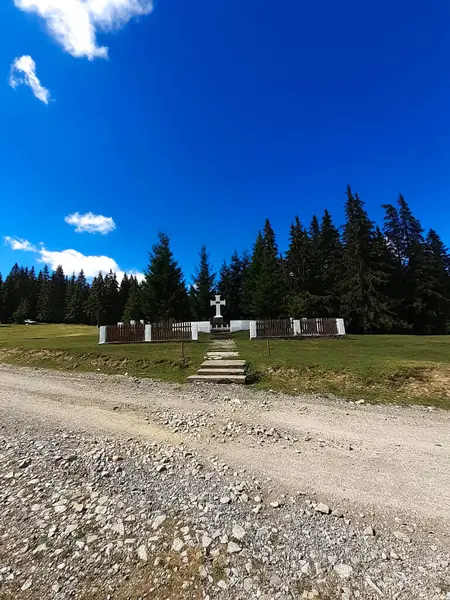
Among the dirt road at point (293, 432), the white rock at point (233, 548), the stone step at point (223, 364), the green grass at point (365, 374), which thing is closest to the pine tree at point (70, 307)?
the dirt road at point (293, 432)

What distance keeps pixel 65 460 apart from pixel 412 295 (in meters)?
41.6

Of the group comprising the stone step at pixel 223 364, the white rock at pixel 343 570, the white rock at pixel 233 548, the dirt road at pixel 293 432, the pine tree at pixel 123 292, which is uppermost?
the pine tree at pixel 123 292

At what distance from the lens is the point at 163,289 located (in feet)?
118

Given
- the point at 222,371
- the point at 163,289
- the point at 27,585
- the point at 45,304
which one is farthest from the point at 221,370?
the point at 45,304

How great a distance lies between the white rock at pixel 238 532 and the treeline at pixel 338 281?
31.8 metres

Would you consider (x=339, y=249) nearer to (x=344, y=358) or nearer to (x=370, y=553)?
(x=344, y=358)

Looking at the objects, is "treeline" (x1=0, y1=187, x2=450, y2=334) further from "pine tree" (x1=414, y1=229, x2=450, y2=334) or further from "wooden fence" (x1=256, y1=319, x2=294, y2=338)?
"wooden fence" (x1=256, y1=319, x2=294, y2=338)

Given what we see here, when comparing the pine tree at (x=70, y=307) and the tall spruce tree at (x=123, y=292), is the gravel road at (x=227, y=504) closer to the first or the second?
the tall spruce tree at (x=123, y=292)

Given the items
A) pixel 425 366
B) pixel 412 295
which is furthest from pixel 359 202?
pixel 425 366

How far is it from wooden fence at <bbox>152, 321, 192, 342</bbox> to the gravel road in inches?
470

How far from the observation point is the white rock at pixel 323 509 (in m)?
3.99

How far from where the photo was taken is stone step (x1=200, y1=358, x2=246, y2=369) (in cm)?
Result: 1181

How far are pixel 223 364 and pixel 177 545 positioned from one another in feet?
28.2

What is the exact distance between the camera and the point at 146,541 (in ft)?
11.5
